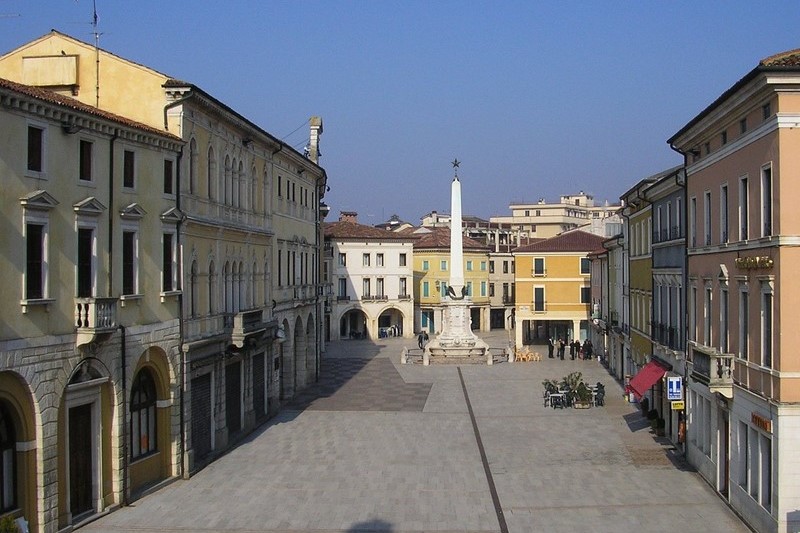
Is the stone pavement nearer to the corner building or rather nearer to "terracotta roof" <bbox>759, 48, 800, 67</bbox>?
the corner building

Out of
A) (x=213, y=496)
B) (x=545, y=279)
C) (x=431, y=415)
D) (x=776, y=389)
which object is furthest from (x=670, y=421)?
(x=545, y=279)

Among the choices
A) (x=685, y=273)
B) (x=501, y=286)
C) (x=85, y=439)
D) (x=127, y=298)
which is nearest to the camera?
(x=85, y=439)

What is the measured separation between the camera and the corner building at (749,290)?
57.9 ft

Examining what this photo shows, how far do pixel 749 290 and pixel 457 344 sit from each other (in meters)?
42.2

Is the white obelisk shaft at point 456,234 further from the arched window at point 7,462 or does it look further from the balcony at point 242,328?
the arched window at point 7,462

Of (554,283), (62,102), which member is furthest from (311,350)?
(62,102)

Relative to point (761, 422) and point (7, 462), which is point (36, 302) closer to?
point (7, 462)

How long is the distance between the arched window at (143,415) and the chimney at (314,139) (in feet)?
107

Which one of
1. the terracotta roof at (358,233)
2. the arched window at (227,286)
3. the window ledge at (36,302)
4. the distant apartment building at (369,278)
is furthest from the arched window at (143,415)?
the terracotta roof at (358,233)

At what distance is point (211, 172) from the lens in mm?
29562

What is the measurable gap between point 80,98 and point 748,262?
61.3 feet

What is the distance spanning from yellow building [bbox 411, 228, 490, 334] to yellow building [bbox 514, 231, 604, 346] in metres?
22.3

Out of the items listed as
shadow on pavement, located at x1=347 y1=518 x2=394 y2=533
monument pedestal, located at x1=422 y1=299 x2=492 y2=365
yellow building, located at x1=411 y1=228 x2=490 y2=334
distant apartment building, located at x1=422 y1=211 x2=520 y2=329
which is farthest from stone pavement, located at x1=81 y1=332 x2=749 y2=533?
distant apartment building, located at x1=422 y1=211 x2=520 y2=329

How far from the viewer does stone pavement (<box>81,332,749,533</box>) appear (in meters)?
21.2
